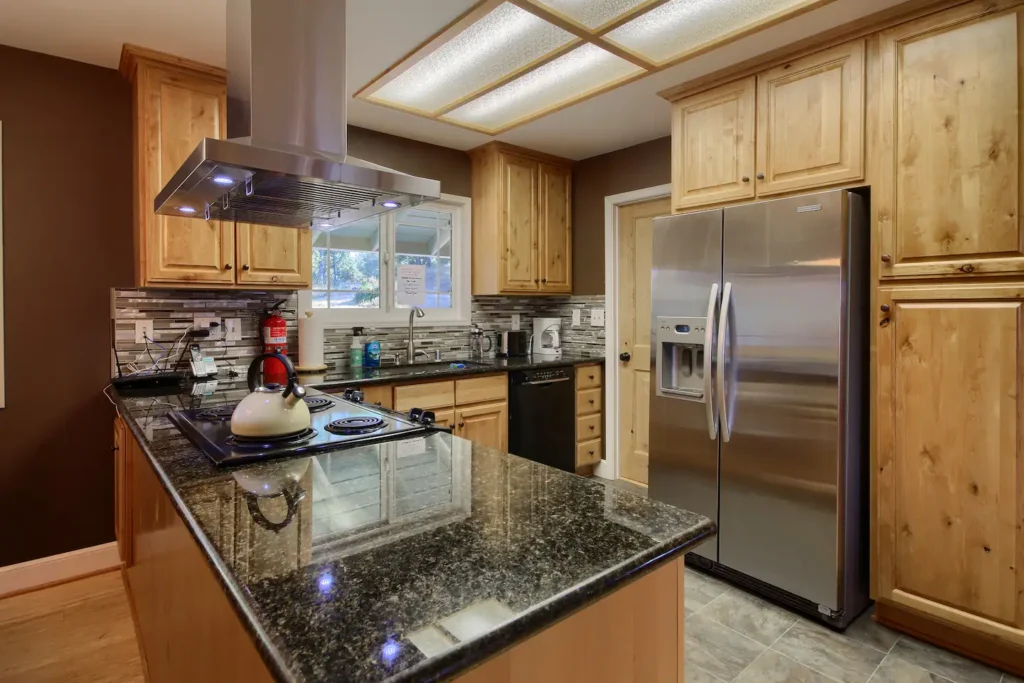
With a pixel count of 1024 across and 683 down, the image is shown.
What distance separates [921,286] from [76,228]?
3613 mm

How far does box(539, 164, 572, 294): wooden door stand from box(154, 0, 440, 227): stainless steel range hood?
2.49m

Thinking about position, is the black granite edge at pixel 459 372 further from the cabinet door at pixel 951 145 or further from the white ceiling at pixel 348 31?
the cabinet door at pixel 951 145

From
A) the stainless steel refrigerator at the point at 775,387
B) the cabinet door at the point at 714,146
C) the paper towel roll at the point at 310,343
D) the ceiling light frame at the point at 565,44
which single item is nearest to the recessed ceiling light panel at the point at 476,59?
the ceiling light frame at the point at 565,44

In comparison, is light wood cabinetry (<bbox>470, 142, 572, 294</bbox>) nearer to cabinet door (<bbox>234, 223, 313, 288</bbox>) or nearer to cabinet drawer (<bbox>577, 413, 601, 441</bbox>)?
cabinet drawer (<bbox>577, 413, 601, 441</bbox>)

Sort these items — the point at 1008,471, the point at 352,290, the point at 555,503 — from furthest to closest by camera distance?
the point at 352,290, the point at 1008,471, the point at 555,503

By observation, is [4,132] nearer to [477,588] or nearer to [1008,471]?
[477,588]

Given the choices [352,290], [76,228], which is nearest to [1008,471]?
[352,290]

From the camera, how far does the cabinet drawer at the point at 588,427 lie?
3898 mm

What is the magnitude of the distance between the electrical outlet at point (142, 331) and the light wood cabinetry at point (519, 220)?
2016 millimetres

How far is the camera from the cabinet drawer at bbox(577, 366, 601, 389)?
12.7 feet

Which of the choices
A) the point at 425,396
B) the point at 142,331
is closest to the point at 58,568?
the point at 142,331

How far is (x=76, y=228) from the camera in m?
2.62

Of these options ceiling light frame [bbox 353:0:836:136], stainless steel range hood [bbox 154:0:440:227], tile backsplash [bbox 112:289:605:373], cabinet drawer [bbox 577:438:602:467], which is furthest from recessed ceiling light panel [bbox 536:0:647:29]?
cabinet drawer [bbox 577:438:602:467]

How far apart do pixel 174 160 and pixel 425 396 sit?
1.63 meters
